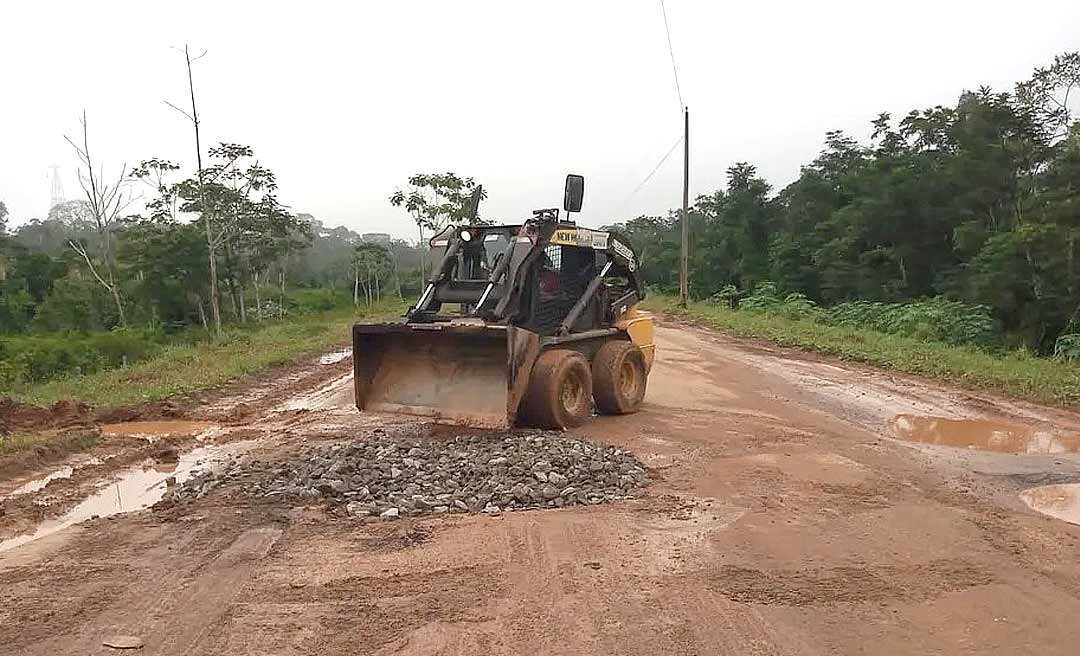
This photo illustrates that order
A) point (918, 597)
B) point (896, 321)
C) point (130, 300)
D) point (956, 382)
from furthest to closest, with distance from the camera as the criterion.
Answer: point (130, 300), point (896, 321), point (956, 382), point (918, 597)

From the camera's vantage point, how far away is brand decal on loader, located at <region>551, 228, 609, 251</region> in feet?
33.3

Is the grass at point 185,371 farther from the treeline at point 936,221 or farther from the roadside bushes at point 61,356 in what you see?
the treeline at point 936,221

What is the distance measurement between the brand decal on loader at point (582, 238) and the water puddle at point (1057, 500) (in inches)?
209

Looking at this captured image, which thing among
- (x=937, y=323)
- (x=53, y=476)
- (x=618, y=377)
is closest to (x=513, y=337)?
(x=618, y=377)

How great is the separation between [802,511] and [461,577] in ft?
9.14

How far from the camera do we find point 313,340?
25.8m

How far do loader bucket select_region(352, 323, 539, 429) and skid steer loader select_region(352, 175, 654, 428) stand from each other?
1 centimetres

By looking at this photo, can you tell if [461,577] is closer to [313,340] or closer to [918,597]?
[918,597]

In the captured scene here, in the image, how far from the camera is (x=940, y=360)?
15922mm

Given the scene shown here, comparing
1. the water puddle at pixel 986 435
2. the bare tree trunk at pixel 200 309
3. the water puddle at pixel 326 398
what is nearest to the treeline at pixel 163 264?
the bare tree trunk at pixel 200 309

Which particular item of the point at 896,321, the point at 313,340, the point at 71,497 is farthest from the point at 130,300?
the point at 71,497

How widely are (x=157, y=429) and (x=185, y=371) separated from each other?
5.97 metres

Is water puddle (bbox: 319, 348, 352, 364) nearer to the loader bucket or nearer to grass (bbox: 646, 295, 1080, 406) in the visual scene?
grass (bbox: 646, 295, 1080, 406)

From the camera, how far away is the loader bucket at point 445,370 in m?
8.72
